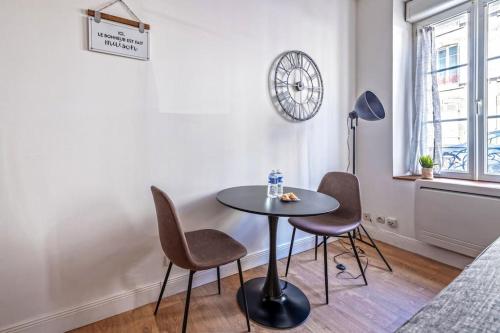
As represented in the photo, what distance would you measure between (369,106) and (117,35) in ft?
6.66

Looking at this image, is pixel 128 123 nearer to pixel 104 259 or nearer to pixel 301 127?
pixel 104 259

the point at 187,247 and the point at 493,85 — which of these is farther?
the point at 493,85

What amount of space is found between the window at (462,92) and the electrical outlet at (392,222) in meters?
0.63

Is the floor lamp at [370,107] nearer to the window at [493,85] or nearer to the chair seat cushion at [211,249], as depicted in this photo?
the window at [493,85]

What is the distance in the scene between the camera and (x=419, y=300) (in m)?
1.78

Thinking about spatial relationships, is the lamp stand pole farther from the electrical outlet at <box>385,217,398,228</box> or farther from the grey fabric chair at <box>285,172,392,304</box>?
Result: the electrical outlet at <box>385,217,398,228</box>

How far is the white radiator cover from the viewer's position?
6.47ft

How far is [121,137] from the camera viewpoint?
5.41 feet

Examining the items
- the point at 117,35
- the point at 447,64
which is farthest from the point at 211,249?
the point at 447,64

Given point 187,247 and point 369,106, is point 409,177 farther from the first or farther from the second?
point 187,247

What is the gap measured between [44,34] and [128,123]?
24.3 inches

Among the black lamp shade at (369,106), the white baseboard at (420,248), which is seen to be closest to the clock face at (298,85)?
the black lamp shade at (369,106)

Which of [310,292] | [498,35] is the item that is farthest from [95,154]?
[498,35]

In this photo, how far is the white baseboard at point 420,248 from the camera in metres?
2.21
